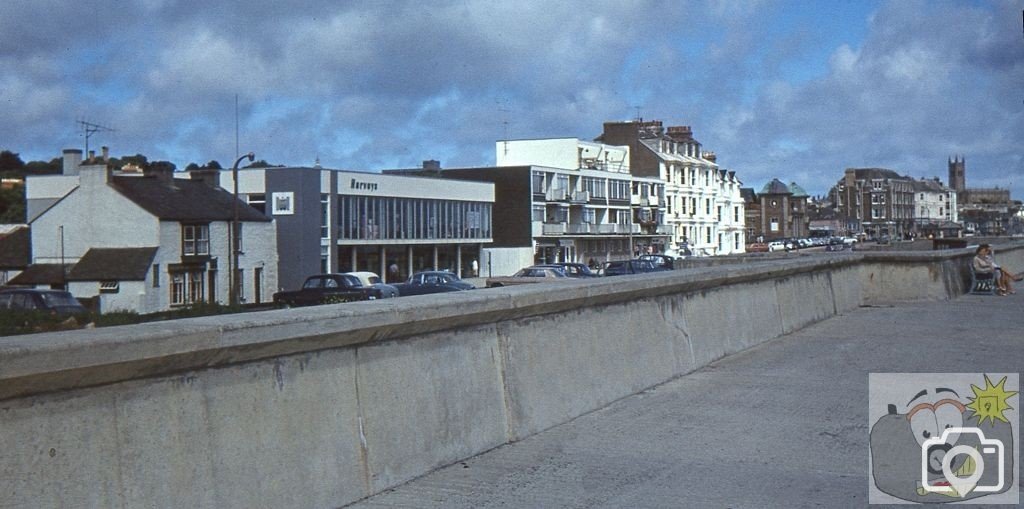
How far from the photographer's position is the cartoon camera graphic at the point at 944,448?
6848 mm

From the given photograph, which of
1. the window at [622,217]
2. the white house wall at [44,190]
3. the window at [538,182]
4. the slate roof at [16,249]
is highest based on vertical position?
the window at [538,182]

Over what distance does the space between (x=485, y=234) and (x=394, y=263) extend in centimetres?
1262

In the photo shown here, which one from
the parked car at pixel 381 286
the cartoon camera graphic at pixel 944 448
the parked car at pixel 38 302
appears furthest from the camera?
the parked car at pixel 381 286

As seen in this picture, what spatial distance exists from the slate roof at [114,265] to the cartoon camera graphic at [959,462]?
60.3 meters

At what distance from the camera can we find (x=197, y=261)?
66.4 meters

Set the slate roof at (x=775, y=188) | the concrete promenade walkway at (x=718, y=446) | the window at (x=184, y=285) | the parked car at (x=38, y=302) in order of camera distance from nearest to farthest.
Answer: the concrete promenade walkway at (x=718, y=446) < the parked car at (x=38, y=302) < the window at (x=184, y=285) < the slate roof at (x=775, y=188)

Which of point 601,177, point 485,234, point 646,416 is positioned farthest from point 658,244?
point 646,416

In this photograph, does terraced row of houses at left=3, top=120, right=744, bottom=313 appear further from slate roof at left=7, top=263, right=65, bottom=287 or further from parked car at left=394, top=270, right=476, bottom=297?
parked car at left=394, top=270, right=476, bottom=297

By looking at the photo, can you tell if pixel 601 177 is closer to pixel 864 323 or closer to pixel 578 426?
pixel 864 323

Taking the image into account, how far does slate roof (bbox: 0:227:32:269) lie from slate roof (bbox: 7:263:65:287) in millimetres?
4260

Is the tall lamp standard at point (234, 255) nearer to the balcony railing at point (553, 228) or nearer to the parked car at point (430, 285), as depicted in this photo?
the parked car at point (430, 285)

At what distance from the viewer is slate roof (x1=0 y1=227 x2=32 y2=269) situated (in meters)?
70.0

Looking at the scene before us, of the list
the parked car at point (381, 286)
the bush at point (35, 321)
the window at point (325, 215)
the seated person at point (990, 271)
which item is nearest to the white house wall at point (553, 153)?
the window at point (325, 215)

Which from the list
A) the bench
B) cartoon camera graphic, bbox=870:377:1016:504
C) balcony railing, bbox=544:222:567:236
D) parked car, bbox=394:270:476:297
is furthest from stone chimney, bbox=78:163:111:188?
cartoon camera graphic, bbox=870:377:1016:504
